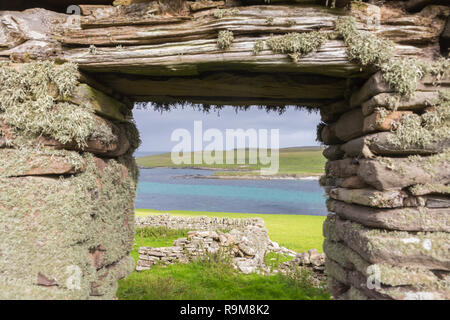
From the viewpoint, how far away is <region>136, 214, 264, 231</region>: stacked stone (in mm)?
13508

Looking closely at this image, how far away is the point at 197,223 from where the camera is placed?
1449cm

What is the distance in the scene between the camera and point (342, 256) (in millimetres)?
3623

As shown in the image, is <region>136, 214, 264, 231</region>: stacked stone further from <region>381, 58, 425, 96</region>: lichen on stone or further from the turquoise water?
the turquoise water

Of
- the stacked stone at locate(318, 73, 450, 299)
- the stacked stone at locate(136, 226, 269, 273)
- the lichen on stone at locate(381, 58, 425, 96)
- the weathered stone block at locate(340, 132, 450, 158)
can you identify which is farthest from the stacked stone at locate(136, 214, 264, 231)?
the lichen on stone at locate(381, 58, 425, 96)

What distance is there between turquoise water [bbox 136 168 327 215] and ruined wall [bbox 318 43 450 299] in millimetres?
36910

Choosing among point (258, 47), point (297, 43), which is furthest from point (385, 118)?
point (258, 47)
